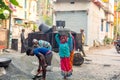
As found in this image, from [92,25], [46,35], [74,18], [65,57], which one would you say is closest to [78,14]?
[74,18]

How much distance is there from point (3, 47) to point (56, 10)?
11.1 meters

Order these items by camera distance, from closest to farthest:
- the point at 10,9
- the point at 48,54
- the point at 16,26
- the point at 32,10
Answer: the point at 10,9 → the point at 48,54 → the point at 16,26 → the point at 32,10

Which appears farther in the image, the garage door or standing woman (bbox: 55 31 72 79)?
the garage door

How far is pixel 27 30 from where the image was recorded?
2795cm

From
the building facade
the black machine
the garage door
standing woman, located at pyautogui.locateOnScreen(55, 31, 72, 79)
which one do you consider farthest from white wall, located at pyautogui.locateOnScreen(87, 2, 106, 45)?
standing woman, located at pyautogui.locateOnScreen(55, 31, 72, 79)

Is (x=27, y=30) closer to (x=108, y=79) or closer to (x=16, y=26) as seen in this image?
(x=16, y=26)

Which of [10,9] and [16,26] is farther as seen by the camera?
[16,26]

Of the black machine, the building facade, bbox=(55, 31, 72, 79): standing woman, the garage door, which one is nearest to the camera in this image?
bbox=(55, 31, 72, 79): standing woman

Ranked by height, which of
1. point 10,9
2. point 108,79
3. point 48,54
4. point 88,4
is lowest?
point 108,79

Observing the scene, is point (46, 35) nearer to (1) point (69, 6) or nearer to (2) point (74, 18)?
(2) point (74, 18)

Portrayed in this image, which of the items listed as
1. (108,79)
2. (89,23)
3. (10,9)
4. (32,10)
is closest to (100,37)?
(89,23)

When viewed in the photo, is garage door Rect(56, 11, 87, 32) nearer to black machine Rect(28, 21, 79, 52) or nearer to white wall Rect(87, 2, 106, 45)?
white wall Rect(87, 2, 106, 45)

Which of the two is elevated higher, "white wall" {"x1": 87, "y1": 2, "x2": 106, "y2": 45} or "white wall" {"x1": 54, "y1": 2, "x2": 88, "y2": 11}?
"white wall" {"x1": 54, "y1": 2, "x2": 88, "y2": 11}

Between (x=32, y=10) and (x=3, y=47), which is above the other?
(x=32, y=10)
